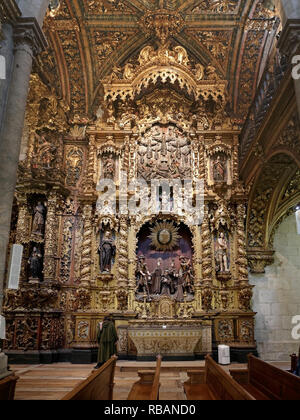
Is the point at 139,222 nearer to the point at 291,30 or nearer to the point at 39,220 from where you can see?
the point at 39,220

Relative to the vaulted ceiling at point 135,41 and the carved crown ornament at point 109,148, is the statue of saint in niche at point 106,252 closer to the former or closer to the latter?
the carved crown ornament at point 109,148

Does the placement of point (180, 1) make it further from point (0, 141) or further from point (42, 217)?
point (0, 141)

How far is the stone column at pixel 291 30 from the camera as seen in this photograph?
248 inches

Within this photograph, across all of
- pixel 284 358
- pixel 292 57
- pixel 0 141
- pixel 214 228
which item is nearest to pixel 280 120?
pixel 292 57

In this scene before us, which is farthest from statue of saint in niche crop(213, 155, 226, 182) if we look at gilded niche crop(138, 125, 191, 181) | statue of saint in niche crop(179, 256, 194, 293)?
statue of saint in niche crop(179, 256, 194, 293)

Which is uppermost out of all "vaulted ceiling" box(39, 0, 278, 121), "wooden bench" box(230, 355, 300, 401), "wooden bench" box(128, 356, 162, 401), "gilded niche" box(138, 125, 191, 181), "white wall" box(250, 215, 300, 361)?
"vaulted ceiling" box(39, 0, 278, 121)

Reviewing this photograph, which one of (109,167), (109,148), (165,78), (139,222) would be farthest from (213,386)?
(165,78)

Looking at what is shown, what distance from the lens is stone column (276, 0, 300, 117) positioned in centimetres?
630

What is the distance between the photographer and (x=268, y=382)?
4973 millimetres

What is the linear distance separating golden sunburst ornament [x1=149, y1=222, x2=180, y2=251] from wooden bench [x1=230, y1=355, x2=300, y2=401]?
6.43 metres

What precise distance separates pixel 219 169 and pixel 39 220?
675cm

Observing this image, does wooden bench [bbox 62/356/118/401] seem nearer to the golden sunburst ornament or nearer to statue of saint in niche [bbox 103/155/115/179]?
the golden sunburst ornament

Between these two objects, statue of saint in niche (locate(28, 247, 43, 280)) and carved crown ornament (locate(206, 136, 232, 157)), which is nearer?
statue of saint in niche (locate(28, 247, 43, 280))

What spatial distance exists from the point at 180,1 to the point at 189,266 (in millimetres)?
9576
